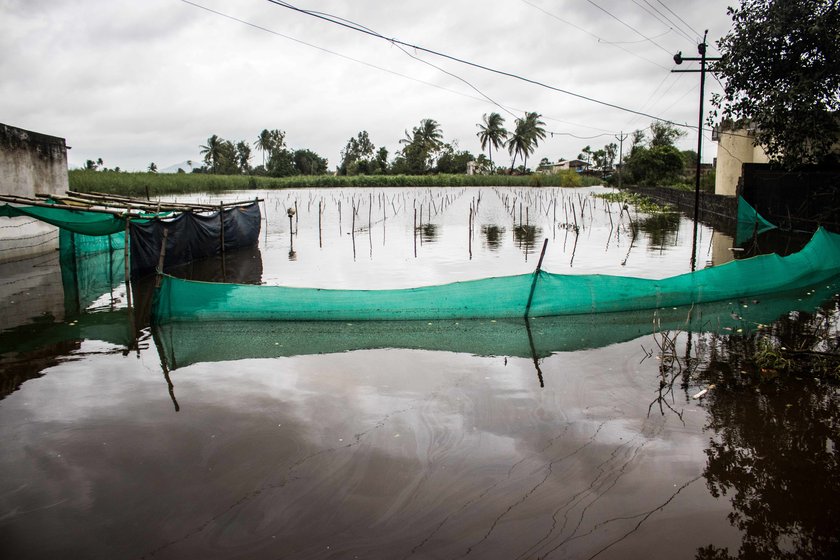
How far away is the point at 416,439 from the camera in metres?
4.55

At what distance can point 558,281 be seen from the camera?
7.52m

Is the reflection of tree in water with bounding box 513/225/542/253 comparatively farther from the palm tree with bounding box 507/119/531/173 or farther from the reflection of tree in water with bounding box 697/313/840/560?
the palm tree with bounding box 507/119/531/173

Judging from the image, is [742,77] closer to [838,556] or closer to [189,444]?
[838,556]

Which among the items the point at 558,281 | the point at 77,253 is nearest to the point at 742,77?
the point at 558,281

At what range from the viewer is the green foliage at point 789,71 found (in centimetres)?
1245

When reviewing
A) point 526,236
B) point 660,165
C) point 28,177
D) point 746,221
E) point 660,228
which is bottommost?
point 526,236

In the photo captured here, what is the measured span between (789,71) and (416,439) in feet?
44.5

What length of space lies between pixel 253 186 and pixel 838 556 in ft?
177

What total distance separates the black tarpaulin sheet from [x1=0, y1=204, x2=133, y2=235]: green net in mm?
517

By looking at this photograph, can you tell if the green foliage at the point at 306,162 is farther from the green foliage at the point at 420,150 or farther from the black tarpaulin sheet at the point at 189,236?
the black tarpaulin sheet at the point at 189,236

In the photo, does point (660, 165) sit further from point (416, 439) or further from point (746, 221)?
point (416, 439)

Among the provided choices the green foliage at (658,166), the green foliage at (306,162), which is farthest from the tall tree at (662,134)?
the green foliage at (306,162)

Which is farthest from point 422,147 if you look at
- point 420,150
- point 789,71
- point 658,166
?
point 789,71

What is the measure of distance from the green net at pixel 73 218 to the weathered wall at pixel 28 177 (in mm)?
2246
